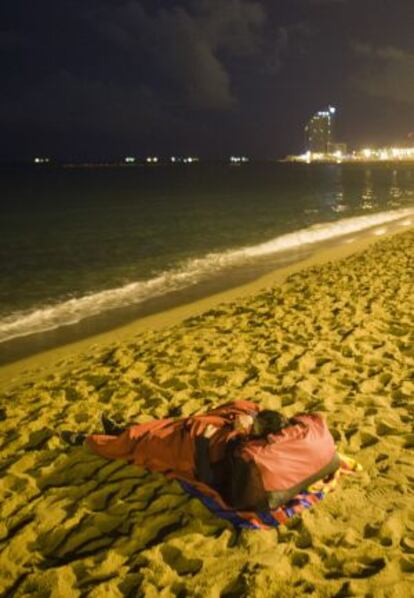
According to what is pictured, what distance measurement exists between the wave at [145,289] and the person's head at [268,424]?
6.75 metres

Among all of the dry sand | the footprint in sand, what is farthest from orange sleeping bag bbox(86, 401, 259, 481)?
the footprint in sand

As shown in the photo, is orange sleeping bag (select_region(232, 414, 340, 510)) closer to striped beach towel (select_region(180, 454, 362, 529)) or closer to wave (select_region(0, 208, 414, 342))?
striped beach towel (select_region(180, 454, 362, 529))

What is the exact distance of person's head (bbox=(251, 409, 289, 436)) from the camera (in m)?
3.78

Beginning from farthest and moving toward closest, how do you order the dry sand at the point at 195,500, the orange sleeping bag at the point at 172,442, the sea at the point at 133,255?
the sea at the point at 133,255, the orange sleeping bag at the point at 172,442, the dry sand at the point at 195,500

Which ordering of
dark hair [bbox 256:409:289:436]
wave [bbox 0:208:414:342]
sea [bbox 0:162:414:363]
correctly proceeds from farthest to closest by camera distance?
sea [bbox 0:162:414:363]
wave [bbox 0:208:414:342]
dark hair [bbox 256:409:289:436]

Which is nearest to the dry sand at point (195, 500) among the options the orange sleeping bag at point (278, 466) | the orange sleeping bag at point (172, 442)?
the orange sleeping bag at point (172, 442)

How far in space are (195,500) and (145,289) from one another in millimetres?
9170

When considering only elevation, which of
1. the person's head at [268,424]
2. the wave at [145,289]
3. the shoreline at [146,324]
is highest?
the person's head at [268,424]

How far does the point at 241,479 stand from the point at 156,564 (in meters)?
0.77

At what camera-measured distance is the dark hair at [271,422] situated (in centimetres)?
377

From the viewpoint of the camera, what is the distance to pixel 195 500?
3.94 meters

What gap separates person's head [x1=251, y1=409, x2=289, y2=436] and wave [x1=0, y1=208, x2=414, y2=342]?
22.1ft

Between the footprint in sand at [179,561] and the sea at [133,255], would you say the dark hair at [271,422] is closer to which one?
the footprint in sand at [179,561]

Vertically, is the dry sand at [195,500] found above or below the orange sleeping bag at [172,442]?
below
